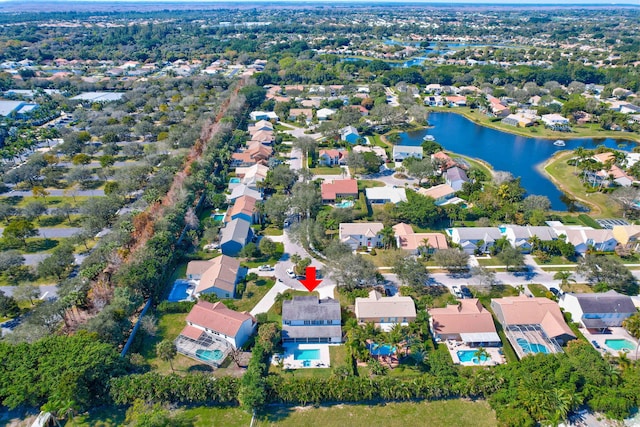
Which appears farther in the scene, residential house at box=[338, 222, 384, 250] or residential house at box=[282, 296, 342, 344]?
residential house at box=[338, 222, 384, 250]

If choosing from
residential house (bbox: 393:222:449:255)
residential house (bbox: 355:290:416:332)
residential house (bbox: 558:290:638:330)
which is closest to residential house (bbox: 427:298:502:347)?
residential house (bbox: 355:290:416:332)

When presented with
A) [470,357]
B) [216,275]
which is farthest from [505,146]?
[216,275]

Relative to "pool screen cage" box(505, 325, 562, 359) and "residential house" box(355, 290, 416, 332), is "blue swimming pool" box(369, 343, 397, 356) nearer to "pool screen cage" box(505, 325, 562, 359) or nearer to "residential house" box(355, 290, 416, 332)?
"residential house" box(355, 290, 416, 332)

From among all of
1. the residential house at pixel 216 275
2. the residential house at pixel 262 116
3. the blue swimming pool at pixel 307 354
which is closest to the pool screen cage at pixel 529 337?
the blue swimming pool at pixel 307 354

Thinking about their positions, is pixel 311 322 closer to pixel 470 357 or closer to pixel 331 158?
pixel 470 357

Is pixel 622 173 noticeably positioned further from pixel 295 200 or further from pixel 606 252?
pixel 295 200
